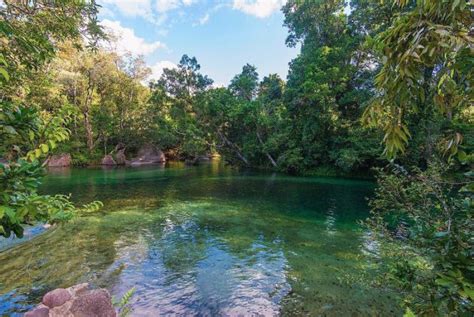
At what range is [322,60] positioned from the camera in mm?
25594

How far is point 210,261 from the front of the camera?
699 centimetres

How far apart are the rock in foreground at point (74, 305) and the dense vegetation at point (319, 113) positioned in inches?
38.5

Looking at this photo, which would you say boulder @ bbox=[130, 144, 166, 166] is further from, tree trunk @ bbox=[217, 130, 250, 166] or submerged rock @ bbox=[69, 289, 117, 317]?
submerged rock @ bbox=[69, 289, 117, 317]

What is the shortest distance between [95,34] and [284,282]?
6.18 m

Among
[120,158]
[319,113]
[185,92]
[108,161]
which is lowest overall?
[108,161]

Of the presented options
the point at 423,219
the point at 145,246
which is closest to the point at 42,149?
the point at 423,219

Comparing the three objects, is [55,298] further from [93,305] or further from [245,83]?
[245,83]

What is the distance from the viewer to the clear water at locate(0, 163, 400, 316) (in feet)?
16.6

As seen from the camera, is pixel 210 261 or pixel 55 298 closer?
pixel 55 298

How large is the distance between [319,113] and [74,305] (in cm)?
2492

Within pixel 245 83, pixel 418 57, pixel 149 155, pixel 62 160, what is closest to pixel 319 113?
pixel 245 83

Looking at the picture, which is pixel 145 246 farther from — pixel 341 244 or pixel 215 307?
pixel 341 244

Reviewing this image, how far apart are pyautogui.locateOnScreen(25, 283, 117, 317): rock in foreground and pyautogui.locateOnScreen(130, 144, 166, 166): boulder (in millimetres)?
39081

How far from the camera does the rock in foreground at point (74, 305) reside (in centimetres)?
277
